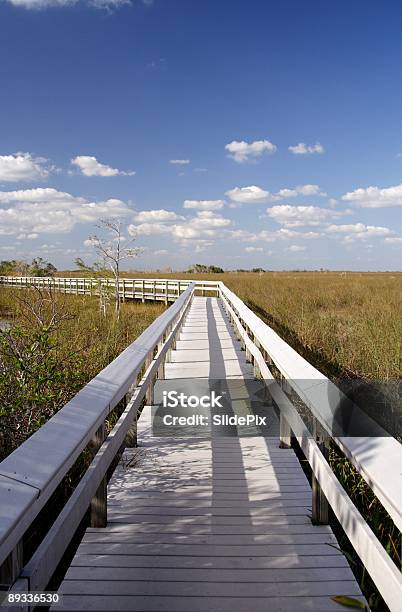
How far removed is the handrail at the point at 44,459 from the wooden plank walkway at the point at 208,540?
0.77m

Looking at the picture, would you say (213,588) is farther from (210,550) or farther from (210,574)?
(210,550)

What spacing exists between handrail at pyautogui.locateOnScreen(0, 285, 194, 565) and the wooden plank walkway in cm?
77

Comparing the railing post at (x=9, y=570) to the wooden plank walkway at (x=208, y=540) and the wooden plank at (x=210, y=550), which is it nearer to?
the wooden plank walkway at (x=208, y=540)

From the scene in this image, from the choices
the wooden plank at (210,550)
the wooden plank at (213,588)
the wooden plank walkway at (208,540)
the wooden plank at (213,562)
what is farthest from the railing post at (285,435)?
the wooden plank at (213,588)

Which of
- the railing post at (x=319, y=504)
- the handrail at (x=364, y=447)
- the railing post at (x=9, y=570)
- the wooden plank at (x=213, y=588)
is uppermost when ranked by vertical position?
the handrail at (x=364, y=447)

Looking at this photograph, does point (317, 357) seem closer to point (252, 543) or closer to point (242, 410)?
point (242, 410)

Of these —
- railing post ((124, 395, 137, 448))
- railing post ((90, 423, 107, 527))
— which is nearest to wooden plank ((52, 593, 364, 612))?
railing post ((90, 423, 107, 527))

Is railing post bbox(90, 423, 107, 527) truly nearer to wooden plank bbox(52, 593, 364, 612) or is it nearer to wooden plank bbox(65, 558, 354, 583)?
wooden plank bbox(65, 558, 354, 583)

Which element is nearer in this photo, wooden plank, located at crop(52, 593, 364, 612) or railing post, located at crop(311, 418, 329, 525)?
wooden plank, located at crop(52, 593, 364, 612)

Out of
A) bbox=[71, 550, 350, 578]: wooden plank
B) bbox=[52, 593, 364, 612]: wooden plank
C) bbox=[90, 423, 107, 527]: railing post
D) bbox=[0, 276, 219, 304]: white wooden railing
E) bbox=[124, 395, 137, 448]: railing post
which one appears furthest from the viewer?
bbox=[0, 276, 219, 304]: white wooden railing

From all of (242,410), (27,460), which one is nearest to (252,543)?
(27,460)

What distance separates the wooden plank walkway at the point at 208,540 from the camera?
2254 millimetres

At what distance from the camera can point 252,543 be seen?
8.89ft

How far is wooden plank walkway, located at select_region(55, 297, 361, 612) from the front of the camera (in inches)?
88.7
